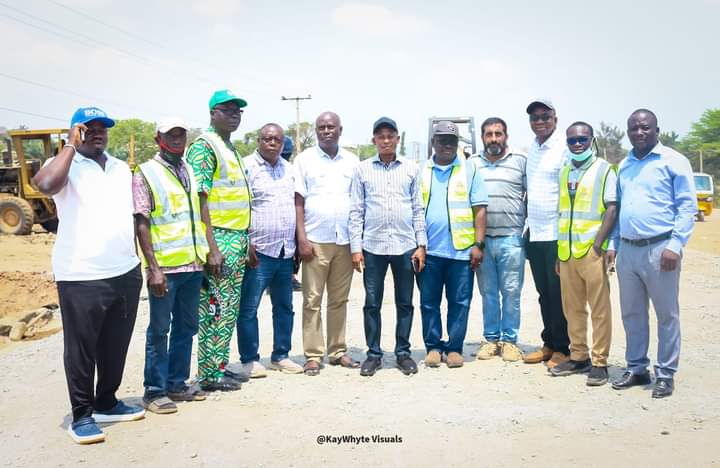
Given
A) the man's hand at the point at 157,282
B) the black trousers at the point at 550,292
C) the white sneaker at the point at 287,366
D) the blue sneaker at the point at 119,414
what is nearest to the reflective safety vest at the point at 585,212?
the black trousers at the point at 550,292

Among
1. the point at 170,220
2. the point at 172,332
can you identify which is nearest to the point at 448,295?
the point at 172,332

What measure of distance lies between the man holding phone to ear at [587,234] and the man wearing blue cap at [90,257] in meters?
3.39

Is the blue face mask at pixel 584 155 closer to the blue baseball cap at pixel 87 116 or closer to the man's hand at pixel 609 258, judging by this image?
the man's hand at pixel 609 258

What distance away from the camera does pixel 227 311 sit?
4.87m

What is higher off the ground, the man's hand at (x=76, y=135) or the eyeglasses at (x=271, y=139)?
the eyeglasses at (x=271, y=139)

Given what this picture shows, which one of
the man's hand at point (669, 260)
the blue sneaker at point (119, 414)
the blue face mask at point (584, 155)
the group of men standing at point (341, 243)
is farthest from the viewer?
the blue face mask at point (584, 155)

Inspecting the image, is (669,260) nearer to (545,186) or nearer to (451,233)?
(545,186)

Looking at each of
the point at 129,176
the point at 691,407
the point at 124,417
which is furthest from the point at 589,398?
the point at 129,176

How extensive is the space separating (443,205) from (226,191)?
1.89 m

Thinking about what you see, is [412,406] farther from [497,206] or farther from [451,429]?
[497,206]

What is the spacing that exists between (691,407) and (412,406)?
6.43 ft

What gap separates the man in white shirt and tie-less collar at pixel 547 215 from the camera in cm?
537

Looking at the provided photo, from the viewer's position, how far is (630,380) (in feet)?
15.8

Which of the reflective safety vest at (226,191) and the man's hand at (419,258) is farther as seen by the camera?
the man's hand at (419,258)
